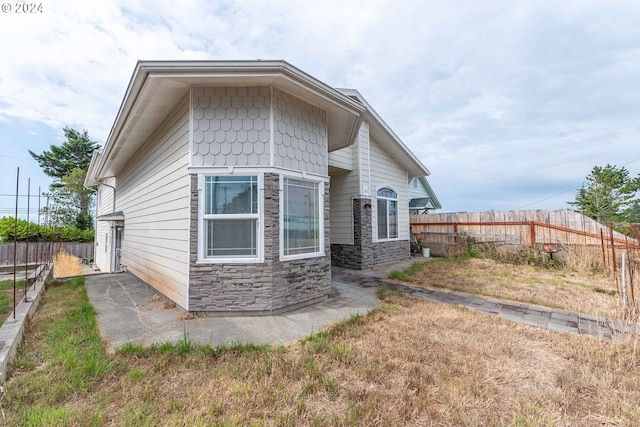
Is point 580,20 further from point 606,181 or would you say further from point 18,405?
point 606,181

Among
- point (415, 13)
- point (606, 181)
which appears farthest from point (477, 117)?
point (606, 181)

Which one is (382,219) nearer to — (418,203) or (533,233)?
(533,233)

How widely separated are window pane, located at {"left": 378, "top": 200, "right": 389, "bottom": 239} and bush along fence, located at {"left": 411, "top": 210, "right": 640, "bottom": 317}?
3541 mm

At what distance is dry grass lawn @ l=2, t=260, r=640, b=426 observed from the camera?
205 centimetres

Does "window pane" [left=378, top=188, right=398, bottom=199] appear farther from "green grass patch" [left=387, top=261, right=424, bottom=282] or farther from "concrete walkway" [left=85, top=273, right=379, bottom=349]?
"concrete walkway" [left=85, top=273, right=379, bottom=349]

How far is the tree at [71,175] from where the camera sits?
21.5 metres

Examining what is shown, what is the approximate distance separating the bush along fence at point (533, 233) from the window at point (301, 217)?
23.4ft

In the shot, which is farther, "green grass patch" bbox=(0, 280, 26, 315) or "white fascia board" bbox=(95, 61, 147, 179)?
"green grass patch" bbox=(0, 280, 26, 315)

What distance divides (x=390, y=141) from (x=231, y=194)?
7.10m

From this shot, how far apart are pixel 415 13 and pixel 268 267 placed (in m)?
6.38

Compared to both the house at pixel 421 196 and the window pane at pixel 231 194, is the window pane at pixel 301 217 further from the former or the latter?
the house at pixel 421 196

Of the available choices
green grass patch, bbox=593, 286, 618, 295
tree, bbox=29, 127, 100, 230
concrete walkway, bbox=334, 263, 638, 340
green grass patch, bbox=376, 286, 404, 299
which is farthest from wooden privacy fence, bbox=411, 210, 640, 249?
tree, bbox=29, 127, 100, 230

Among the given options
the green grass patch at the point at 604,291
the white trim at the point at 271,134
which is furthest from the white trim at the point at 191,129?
the green grass patch at the point at 604,291

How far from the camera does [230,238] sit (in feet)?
14.4
